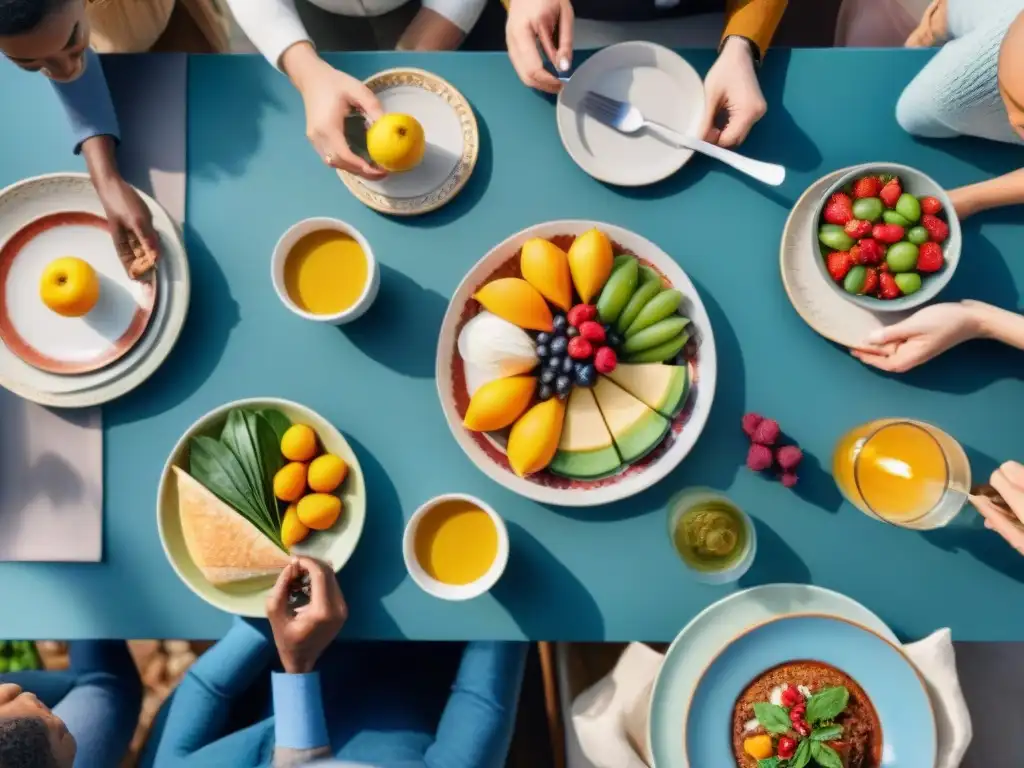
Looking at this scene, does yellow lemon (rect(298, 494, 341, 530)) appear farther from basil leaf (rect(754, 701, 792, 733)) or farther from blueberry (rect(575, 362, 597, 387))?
basil leaf (rect(754, 701, 792, 733))

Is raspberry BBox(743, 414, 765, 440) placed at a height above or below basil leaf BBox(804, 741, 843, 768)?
above

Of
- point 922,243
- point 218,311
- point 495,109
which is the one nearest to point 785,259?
point 922,243

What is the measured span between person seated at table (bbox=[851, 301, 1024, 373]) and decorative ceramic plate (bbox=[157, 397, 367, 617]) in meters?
0.67

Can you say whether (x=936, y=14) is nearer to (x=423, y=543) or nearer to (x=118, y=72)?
(x=423, y=543)

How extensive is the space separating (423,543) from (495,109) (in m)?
0.58

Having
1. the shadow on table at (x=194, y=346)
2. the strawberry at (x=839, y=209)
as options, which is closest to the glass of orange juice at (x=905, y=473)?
the strawberry at (x=839, y=209)

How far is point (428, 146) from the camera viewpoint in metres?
0.98

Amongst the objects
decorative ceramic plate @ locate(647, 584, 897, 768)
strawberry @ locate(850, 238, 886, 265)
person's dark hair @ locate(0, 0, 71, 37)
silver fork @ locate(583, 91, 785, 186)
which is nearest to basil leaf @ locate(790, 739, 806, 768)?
decorative ceramic plate @ locate(647, 584, 897, 768)

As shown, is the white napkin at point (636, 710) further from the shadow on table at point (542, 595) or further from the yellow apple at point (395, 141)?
the yellow apple at point (395, 141)

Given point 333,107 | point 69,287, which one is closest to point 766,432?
point 333,107

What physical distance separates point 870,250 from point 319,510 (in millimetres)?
735

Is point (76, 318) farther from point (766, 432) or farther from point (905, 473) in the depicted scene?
point (905, 473)

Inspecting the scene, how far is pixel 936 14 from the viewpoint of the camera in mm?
1042

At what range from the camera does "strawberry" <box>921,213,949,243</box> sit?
0.88m
